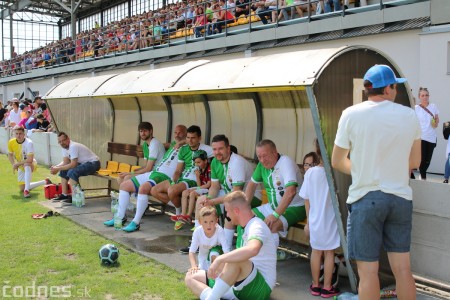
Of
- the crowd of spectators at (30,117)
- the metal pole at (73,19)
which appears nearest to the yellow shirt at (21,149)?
the crowd of spectators at (30,117)

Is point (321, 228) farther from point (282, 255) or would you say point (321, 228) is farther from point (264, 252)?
point (282, 255)

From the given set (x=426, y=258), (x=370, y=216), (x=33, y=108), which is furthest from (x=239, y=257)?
(x=33, y=108)

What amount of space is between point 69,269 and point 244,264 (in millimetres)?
2261

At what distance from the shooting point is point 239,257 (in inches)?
151

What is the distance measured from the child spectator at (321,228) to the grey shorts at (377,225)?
98 cm

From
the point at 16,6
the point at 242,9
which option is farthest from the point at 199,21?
the point at 16,6

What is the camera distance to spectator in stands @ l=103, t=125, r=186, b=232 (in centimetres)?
738

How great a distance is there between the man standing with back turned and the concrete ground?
44.6 inches

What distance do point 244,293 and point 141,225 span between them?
3.73 m

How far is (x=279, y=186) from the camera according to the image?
5609mm

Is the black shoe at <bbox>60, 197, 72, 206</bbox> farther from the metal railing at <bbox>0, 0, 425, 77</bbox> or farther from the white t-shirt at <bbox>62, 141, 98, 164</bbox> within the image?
the metal railing at <bbox>0, 0, 425, 77</bbox>

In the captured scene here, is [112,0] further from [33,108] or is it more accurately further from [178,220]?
[178,220]

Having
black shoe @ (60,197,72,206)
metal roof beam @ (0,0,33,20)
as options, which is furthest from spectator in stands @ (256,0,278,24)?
metal roof beam @ (0,0,33,20)

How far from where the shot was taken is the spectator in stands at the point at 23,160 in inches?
399
